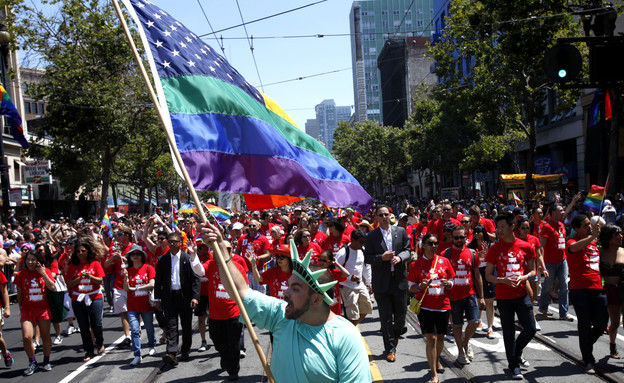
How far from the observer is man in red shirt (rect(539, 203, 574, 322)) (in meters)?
10.4

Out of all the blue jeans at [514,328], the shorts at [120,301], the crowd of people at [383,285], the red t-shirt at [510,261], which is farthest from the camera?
the shorts at [120,301]

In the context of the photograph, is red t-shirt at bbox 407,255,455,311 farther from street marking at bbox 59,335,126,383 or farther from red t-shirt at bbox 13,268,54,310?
red t-shirt at bbox 13,268,54,310

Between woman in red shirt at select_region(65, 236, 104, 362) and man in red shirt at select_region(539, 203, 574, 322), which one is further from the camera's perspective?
man in red shirt at select_region(539, 203, 574, 322)

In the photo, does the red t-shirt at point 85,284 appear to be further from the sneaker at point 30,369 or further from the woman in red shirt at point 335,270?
the woman in red shirt at point 335,270

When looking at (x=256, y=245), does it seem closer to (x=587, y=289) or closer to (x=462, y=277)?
(x=462, y=277)

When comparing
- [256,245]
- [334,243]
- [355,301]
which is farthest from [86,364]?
[334,243]

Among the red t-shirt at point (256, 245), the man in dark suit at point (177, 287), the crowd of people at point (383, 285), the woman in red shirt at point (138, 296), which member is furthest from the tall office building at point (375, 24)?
the man in dark suit at point (177, 287)

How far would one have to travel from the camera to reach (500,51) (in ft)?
62.8

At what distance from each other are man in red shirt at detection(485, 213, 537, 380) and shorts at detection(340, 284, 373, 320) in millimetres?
2271

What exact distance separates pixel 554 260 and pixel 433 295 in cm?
409

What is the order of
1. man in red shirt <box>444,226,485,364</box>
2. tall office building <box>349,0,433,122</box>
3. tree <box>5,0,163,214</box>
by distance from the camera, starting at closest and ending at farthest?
man in red shirt <box>444,226,485,364</box> → tree <box>5,0,163,214</box> → tall office building <box>349,0,433,122</box>

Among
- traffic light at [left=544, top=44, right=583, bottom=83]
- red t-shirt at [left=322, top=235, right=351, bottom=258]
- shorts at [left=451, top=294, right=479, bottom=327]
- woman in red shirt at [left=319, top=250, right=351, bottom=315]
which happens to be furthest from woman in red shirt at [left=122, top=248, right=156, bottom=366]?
traffic light at [left=544, top=44, right=583, bottom=83]

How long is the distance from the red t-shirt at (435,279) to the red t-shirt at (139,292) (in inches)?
157

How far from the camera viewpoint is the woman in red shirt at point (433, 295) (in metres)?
7.20
